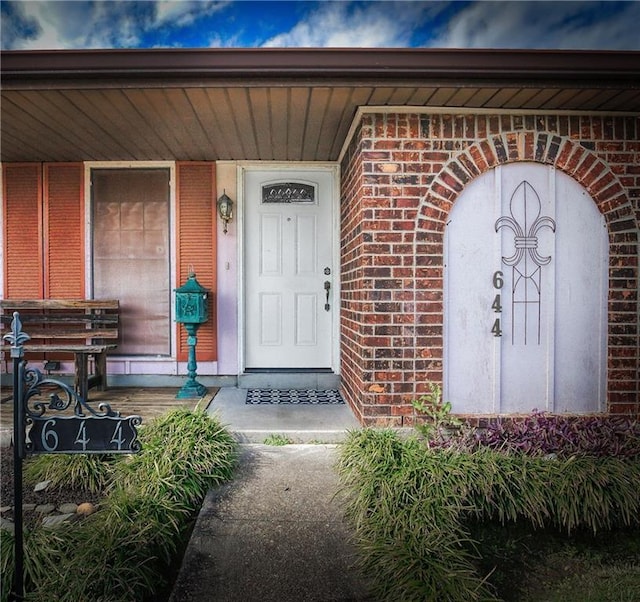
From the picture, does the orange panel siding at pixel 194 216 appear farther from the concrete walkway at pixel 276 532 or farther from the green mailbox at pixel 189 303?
the concrete walkway at pixel 276 532

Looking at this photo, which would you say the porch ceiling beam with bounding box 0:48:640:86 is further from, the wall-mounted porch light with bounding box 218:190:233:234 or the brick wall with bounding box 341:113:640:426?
the wall-mounted porch light with bounding box 218:190:233:234

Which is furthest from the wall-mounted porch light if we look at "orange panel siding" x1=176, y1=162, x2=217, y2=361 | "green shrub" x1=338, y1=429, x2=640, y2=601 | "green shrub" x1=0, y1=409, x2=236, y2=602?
"green shrub" x1=338, y1=429, x2=640, y2=601

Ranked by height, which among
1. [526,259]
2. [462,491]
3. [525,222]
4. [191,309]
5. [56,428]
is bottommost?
[462,491]

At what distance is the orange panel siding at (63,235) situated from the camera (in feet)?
16.3

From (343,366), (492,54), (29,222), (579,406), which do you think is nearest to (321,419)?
(343,366)

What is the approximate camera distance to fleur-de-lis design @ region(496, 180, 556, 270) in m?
3.57

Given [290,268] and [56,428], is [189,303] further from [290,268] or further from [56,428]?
[56,428]

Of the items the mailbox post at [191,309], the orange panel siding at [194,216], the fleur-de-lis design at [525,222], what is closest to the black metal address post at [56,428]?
the mailbox post at [191,309]

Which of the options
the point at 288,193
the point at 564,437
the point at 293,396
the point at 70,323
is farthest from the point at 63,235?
the point at 564,437

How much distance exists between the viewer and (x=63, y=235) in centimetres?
499

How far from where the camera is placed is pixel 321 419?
146 inches

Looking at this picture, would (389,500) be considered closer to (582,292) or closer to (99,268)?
(582,292)

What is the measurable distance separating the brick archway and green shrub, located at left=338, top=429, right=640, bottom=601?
80 cm

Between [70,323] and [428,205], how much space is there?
3787 millimetres
